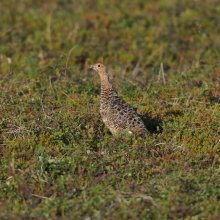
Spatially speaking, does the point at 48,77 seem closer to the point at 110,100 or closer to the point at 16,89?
the point at 16,89

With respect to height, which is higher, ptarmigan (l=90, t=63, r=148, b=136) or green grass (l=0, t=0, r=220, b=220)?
ptarmigan (l=90, t=63, r=148, b=136)

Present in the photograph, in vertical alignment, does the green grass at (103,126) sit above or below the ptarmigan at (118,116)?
below

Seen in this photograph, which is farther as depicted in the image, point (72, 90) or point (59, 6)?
point (59, 6)

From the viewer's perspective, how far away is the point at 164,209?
6.02 metres

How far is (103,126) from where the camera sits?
820cm

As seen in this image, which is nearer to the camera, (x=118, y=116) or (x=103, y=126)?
(x=118, y=116)

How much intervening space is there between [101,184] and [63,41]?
22.5ft

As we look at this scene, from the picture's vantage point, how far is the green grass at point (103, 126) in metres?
6.24

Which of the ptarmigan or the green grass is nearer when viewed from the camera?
the green grass

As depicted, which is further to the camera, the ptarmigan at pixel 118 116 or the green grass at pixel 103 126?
the ptarmigan at pixel 118 116

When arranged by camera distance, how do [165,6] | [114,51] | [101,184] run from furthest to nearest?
[165,6], [114,51], [101,184]

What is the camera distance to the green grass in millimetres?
6242

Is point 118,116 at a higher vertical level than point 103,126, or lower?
higher

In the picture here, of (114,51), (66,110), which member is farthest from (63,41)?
(66,110)
